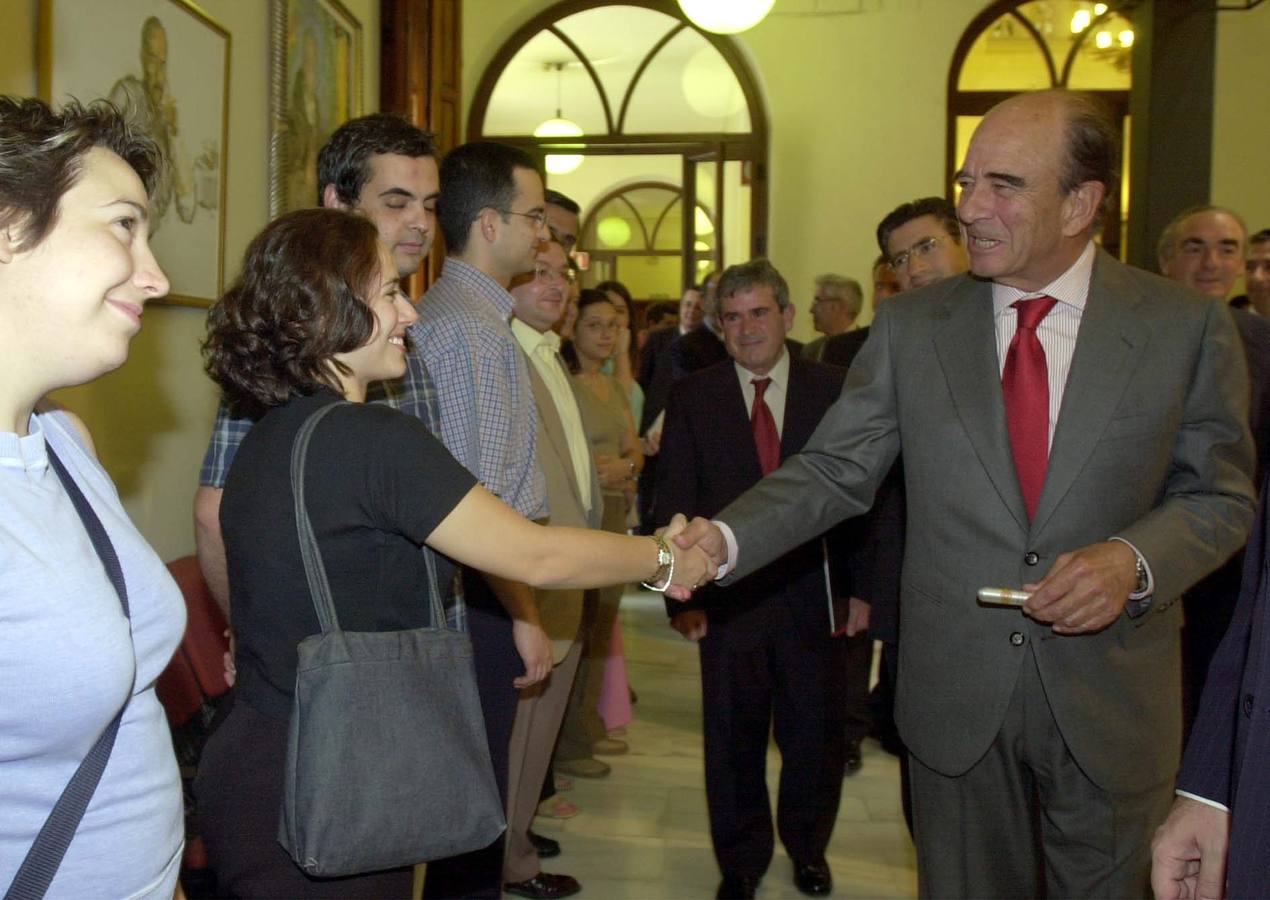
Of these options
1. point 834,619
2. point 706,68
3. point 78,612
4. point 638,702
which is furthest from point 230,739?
point 706,68

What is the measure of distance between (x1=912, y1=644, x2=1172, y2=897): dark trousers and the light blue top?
1.36 m

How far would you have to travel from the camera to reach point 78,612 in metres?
1.16

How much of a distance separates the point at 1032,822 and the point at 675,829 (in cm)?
206

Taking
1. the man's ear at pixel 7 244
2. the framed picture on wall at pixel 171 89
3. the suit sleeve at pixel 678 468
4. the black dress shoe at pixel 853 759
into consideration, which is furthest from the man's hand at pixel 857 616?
the man's ear at pixel 7 244

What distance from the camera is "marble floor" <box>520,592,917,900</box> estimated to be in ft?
11.4

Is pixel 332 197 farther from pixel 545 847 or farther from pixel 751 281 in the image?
pixel 545 847

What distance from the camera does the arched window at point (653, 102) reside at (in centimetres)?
807

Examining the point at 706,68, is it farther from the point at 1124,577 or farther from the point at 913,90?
the point at 1124,577

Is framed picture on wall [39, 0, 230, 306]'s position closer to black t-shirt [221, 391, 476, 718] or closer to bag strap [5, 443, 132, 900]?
black t-shirt [221, 391, 476, 718]

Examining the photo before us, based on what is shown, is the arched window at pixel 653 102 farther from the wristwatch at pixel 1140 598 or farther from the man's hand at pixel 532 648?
the wristwatch at pixel 1140 598

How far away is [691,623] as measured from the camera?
11.0ft

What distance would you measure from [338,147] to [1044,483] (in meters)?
1.69

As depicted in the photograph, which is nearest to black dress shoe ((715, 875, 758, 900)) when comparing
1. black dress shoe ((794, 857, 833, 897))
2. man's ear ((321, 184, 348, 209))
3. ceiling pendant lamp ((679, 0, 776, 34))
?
black dress shoe ((794, 857, 833, 897))

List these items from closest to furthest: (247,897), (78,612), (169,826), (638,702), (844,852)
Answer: (78,612)
(169,826)
(247,897)
(844,852)
(638,702)
